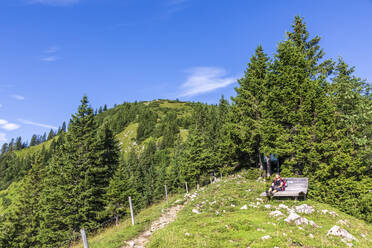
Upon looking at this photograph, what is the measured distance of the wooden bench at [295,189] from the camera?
51.6ft

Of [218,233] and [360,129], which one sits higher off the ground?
[360,129]

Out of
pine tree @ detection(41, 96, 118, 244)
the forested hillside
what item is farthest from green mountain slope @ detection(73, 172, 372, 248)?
pine tree @ detection(41, 96, 118, 244)

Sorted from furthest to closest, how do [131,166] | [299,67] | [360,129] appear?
[131,166], [299,67], [360,129]

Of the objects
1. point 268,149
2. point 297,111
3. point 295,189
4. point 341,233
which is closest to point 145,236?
point 341,233

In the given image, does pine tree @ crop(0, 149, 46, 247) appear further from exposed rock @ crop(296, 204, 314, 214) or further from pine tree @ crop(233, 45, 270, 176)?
exposed rock @ crop(296, 204, 314, 214)

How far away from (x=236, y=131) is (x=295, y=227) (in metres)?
17.2

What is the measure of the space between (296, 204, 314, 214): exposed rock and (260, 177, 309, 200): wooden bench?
1231 mm

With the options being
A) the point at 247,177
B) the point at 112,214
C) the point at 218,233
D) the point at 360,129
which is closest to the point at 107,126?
the point at 112,214

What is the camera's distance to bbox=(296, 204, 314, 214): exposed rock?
13921 mm

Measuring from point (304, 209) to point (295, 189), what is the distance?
238cm

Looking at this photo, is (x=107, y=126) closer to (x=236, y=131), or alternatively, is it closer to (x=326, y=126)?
(x=236, y=131)

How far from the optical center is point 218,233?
10.2m

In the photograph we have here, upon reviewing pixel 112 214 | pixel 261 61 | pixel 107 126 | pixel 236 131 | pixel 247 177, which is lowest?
pixel 112 214

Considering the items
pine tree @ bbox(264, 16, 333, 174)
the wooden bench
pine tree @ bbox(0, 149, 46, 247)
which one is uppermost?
pine tree @ bbox(264, 16, 333, 174)
